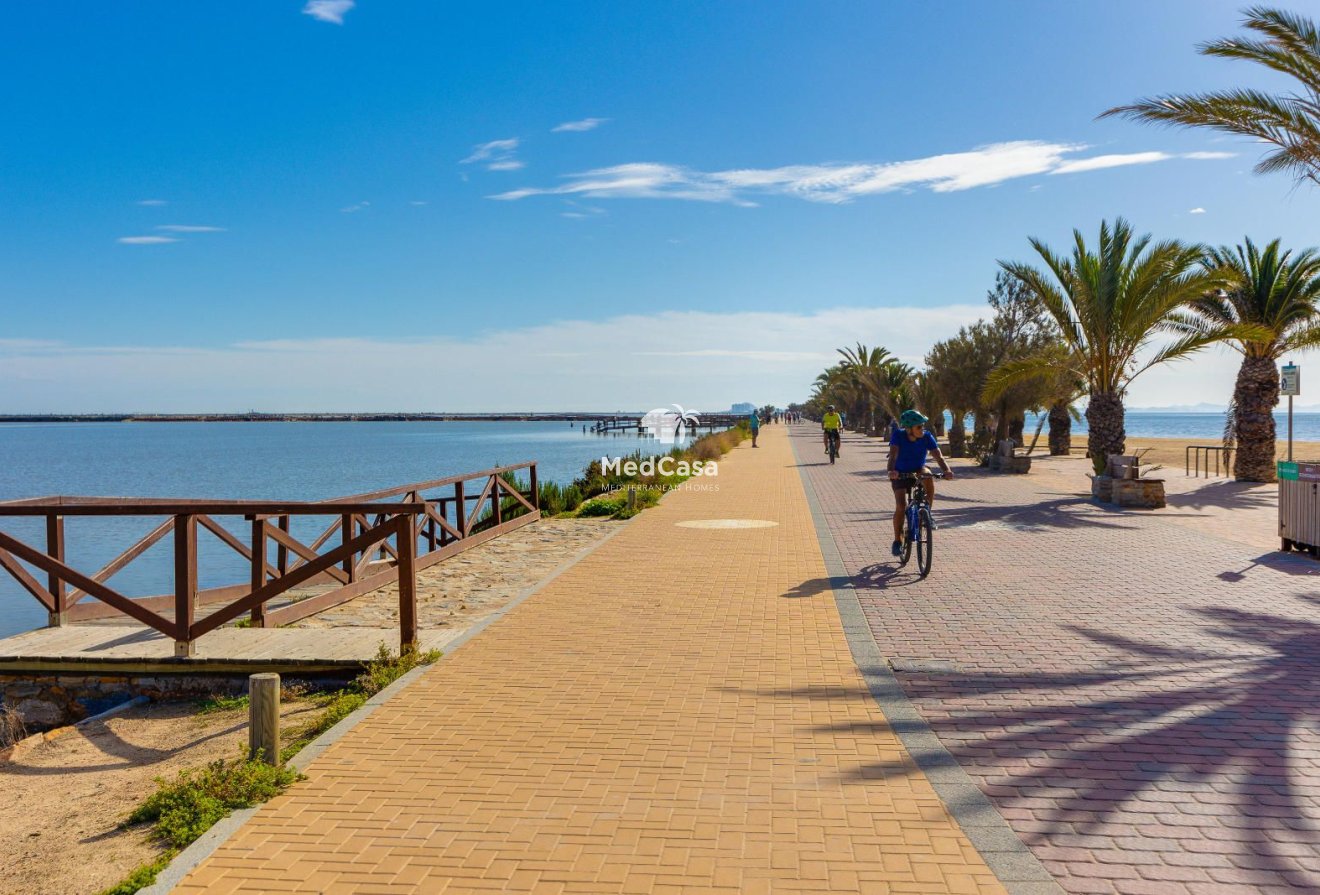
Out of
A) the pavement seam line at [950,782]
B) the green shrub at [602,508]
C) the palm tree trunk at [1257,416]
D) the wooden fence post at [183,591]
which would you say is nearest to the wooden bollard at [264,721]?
the wooden fence post at [183,591]

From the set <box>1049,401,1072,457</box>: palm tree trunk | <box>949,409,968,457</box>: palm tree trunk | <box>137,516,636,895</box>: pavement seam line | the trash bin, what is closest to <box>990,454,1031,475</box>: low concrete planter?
<box>949,409,968,457</box>: palm tree trunk

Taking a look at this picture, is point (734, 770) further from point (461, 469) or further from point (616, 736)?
point (461, 469)

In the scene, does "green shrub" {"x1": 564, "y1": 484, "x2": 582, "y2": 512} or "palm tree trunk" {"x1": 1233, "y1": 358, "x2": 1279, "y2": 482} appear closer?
"green shrub" {"x1": 564, "y1": 484, "x2": 582, "y2": 512}

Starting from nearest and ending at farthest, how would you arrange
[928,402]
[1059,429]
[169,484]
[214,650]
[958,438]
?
[214,650]
[958,438]
[1059,429]
[928,402]
[169,484]

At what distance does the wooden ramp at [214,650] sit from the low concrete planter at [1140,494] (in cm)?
1370

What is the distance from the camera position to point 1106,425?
21.2m

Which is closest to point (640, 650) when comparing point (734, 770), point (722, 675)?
point (722, 675)

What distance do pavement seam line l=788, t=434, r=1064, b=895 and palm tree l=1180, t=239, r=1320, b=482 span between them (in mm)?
18508

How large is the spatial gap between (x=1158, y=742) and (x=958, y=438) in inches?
1298

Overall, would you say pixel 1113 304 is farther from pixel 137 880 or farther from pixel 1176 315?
pixel 137 880

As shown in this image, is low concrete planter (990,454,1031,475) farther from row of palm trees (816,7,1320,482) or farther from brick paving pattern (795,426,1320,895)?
brick paving pattern (795,426,1320,895)

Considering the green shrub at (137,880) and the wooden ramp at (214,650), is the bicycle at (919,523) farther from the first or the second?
the green shrub at (137,880)

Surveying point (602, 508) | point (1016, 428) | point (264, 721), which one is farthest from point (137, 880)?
point (1016, 428)

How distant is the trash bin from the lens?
36.4 ft
